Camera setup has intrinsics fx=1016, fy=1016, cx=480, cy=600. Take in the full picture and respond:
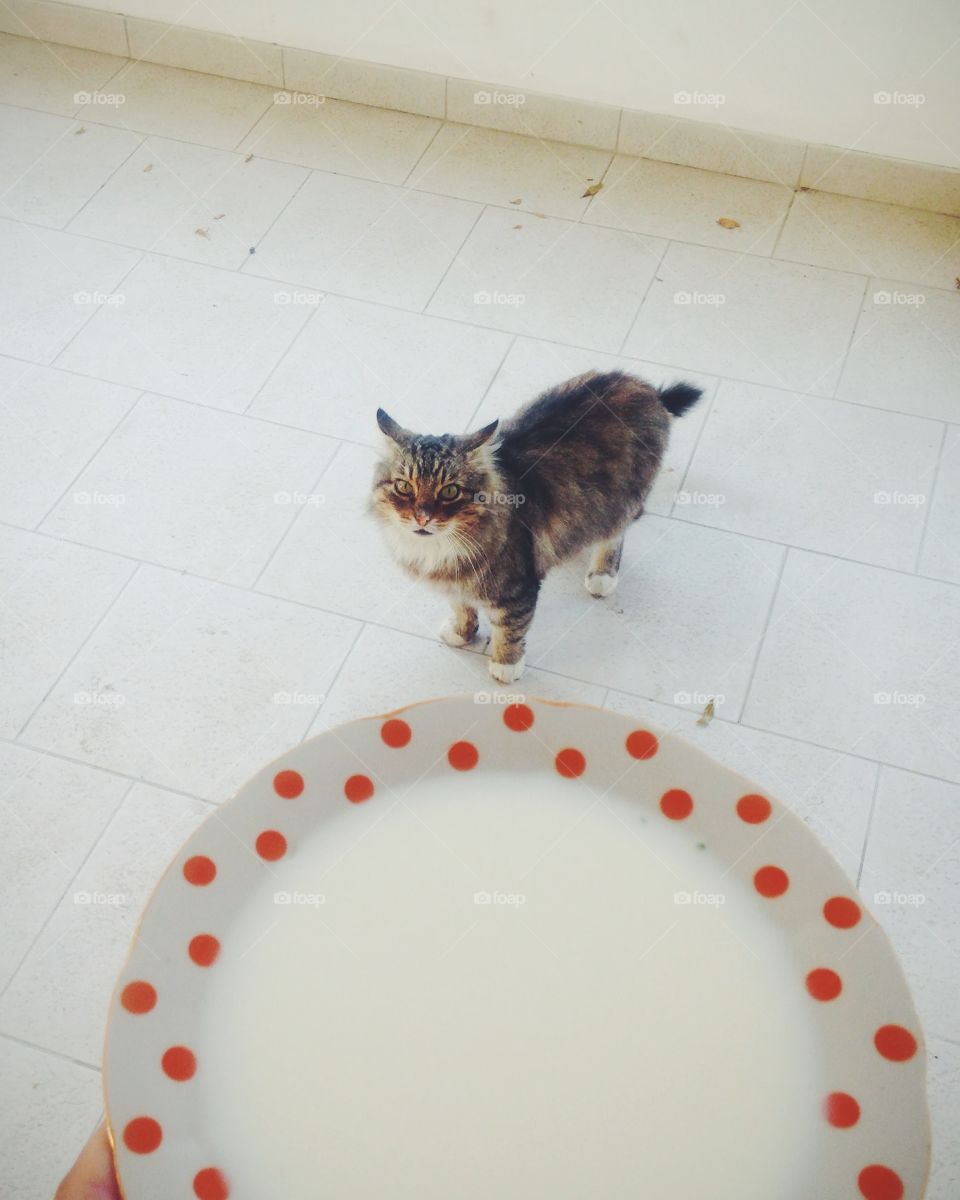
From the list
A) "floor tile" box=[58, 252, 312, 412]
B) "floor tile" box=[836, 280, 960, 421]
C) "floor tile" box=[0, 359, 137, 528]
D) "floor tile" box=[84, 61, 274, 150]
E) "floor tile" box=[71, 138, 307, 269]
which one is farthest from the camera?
"floor tile" box=[84, 61, 274, 150]

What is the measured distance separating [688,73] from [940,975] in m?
2.94

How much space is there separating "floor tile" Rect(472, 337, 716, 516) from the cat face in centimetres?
97

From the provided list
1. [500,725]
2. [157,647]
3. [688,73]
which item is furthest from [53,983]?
[688,73]

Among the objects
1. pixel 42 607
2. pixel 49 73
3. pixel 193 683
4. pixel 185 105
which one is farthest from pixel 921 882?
pixel 49 73

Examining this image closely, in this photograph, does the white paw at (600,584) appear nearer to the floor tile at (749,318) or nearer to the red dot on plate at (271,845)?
the floor tile at (749,318)

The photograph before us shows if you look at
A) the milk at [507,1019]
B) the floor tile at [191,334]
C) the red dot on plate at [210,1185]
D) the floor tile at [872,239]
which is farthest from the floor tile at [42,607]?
the floor tile at [872,239]

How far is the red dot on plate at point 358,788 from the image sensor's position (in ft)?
5.04

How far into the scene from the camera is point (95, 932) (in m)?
2.28

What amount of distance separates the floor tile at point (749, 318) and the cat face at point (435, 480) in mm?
1344

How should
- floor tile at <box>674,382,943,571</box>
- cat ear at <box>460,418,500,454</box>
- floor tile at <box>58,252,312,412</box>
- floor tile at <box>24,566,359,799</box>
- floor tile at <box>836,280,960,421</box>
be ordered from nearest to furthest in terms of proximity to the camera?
cat ear at <box>460,418,500,454</box>
floor tile at <box>24,566,359,799</box>
floor tile at <box>674,382,943,571</box>
floor tile at <box>836,280,960,421</box>
floor tile at <box>58,252,312,412</box>

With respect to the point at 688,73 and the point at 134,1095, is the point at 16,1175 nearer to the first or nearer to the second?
the point at 134,1095

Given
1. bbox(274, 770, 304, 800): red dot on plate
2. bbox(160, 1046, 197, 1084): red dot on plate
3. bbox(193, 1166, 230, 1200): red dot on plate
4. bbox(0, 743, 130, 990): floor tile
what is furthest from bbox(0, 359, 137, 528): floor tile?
bbox(193, 1166, 230, 1200): red dot on plate

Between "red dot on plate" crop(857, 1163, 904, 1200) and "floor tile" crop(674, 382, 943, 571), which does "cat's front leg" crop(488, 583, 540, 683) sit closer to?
"floor tile" crop(674, 382, 943, 571)

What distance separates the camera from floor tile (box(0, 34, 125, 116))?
13.1ft
